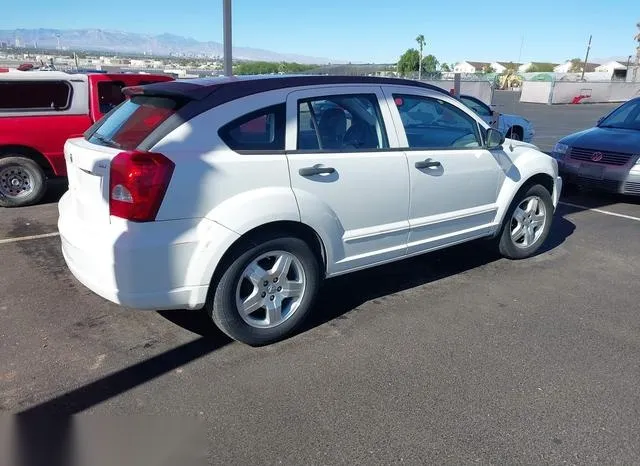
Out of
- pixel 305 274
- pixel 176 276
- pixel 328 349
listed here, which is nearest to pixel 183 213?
pixel 176 276

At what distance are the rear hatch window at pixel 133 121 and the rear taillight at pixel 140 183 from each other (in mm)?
238

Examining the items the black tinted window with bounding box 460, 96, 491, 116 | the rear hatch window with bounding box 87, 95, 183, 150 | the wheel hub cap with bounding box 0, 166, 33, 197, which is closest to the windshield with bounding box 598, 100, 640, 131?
the black tinted window with bounding box 460, 96, 491, 116

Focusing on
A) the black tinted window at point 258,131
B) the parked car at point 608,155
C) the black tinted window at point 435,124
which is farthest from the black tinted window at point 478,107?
the black tinted window at point 258,131

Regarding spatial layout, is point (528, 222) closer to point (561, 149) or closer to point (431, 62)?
point (561, 149)

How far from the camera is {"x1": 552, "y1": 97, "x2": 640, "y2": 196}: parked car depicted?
7598mm

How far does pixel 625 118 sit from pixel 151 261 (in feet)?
27.7

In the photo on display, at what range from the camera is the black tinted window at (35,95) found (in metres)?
7.05

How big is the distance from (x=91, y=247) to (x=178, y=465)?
1.43 m

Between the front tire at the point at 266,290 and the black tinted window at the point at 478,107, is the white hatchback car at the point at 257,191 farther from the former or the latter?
the black tinted window at the point at 478,107

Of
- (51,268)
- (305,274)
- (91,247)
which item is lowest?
(51,268)

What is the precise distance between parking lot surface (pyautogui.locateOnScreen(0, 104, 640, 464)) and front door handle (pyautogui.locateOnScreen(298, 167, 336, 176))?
1155 mm

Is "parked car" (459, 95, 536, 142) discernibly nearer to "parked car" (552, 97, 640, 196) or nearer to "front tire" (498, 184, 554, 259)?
"parked car" (552, 97, 640, 196)

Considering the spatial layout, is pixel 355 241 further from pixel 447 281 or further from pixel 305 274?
pixel 447 281

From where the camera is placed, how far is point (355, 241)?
3.98 meters
